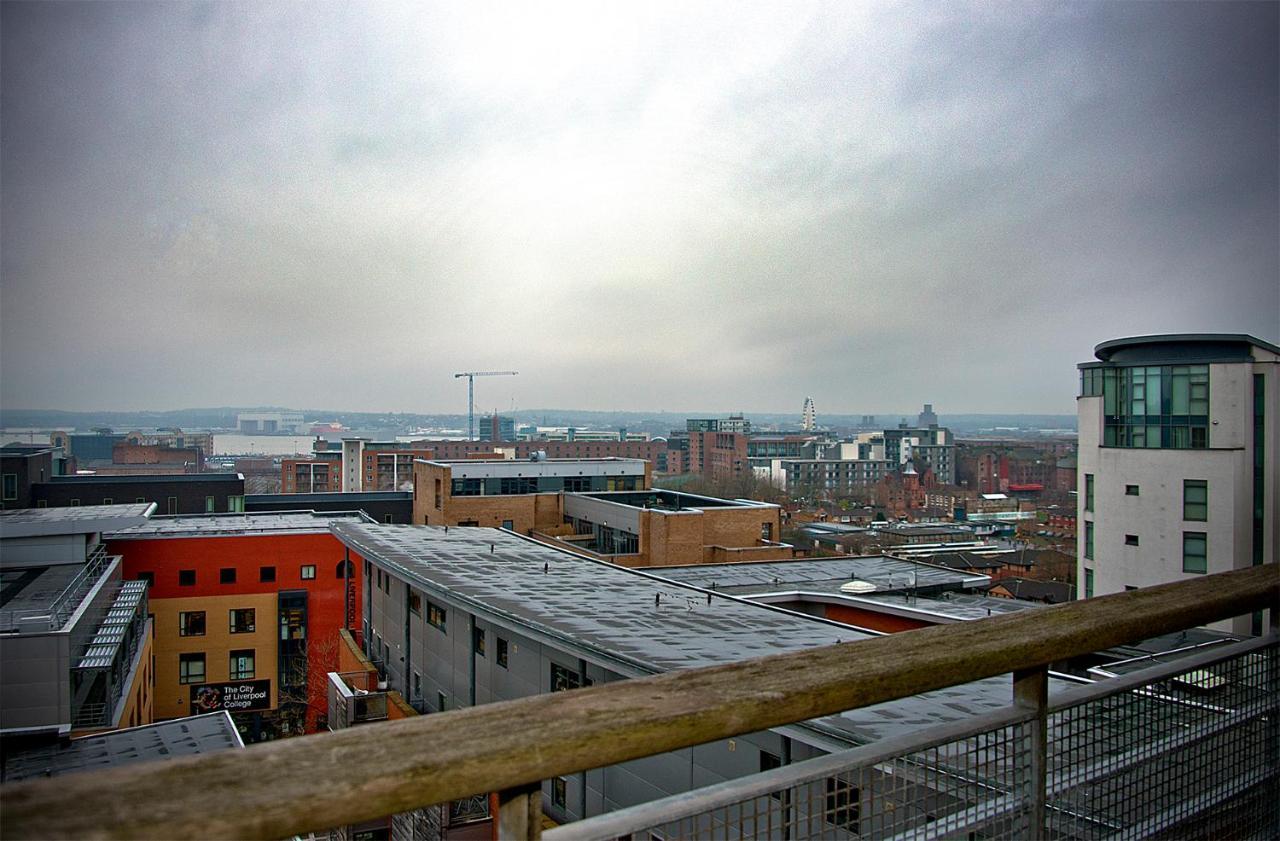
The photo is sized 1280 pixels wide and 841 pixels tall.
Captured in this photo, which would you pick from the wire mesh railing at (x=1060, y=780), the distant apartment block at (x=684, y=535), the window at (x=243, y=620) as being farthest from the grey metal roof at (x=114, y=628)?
the wire mesh railing at (x=1060, y=780)

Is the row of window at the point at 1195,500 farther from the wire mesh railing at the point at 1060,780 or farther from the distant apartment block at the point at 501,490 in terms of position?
the wire mesh railing at the point at 1060,780

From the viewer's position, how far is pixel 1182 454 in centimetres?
2056

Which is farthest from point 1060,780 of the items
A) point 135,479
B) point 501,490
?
point 135,479

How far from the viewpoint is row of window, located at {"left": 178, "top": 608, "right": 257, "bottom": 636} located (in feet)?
76.8

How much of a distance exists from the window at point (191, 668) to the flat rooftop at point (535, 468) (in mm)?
10843

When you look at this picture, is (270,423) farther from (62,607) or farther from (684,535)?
(62,607)

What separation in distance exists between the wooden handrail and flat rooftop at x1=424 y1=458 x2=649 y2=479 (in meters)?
31.4

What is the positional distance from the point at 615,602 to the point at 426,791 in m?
9.22

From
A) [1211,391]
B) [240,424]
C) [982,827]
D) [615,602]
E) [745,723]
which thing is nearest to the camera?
[745,723]

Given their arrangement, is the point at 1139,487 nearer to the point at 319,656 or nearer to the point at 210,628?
the point at 319,656

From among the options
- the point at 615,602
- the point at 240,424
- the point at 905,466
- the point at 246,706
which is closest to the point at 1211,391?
the point at 615,602

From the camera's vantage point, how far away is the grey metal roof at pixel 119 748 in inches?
331

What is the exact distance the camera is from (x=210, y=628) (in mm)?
23734

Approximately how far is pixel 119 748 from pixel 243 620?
16.3m
